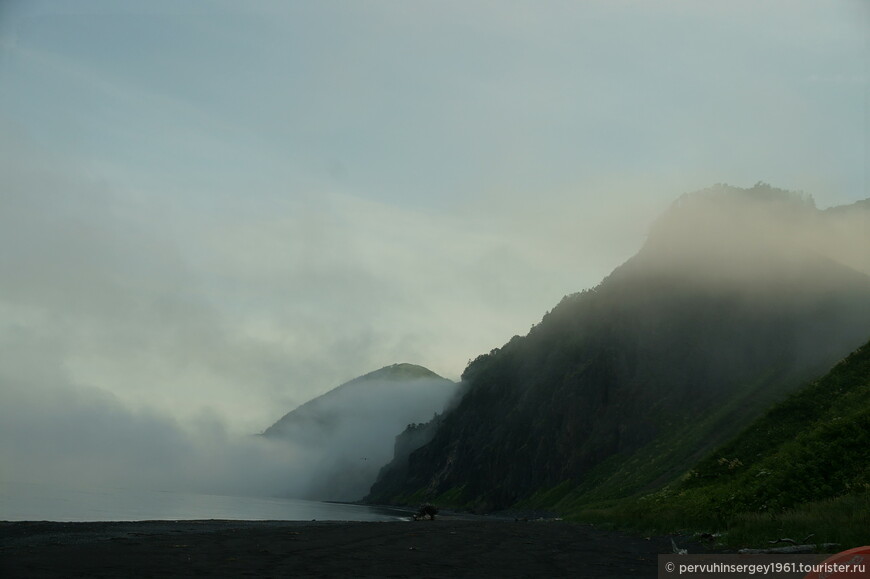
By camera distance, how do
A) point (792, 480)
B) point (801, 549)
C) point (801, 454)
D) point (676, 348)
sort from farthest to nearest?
point (676, 348) < point (801, 454) < point (792, 480) < point (801, 549)

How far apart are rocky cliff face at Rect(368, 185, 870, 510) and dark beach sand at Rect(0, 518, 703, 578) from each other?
2325 inches

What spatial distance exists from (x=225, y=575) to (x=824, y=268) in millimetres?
128005

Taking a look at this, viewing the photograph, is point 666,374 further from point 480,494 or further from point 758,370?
point 480,494

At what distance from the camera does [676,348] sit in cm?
13100

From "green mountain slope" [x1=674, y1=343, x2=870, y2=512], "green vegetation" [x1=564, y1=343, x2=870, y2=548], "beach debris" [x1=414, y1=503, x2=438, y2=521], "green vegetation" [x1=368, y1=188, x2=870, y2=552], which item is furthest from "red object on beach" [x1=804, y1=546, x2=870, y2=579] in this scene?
"beach debris" [x1=414, y1=503, x2=438, y2=521]

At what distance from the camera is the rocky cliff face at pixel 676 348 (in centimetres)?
10412

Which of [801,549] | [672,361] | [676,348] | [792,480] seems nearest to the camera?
[801,549]

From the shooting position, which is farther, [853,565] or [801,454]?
[801,454]

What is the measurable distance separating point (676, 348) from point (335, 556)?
382 ft

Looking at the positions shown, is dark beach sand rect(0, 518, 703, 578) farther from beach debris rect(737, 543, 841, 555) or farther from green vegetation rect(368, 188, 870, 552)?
green vegetation rect(368, 188, 870, 552)

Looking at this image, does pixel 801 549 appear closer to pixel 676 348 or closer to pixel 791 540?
pixel 791 540

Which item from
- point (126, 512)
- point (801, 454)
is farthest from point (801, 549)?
point (126, 512)

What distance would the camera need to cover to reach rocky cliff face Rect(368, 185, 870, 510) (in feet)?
342

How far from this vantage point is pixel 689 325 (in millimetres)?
132875
